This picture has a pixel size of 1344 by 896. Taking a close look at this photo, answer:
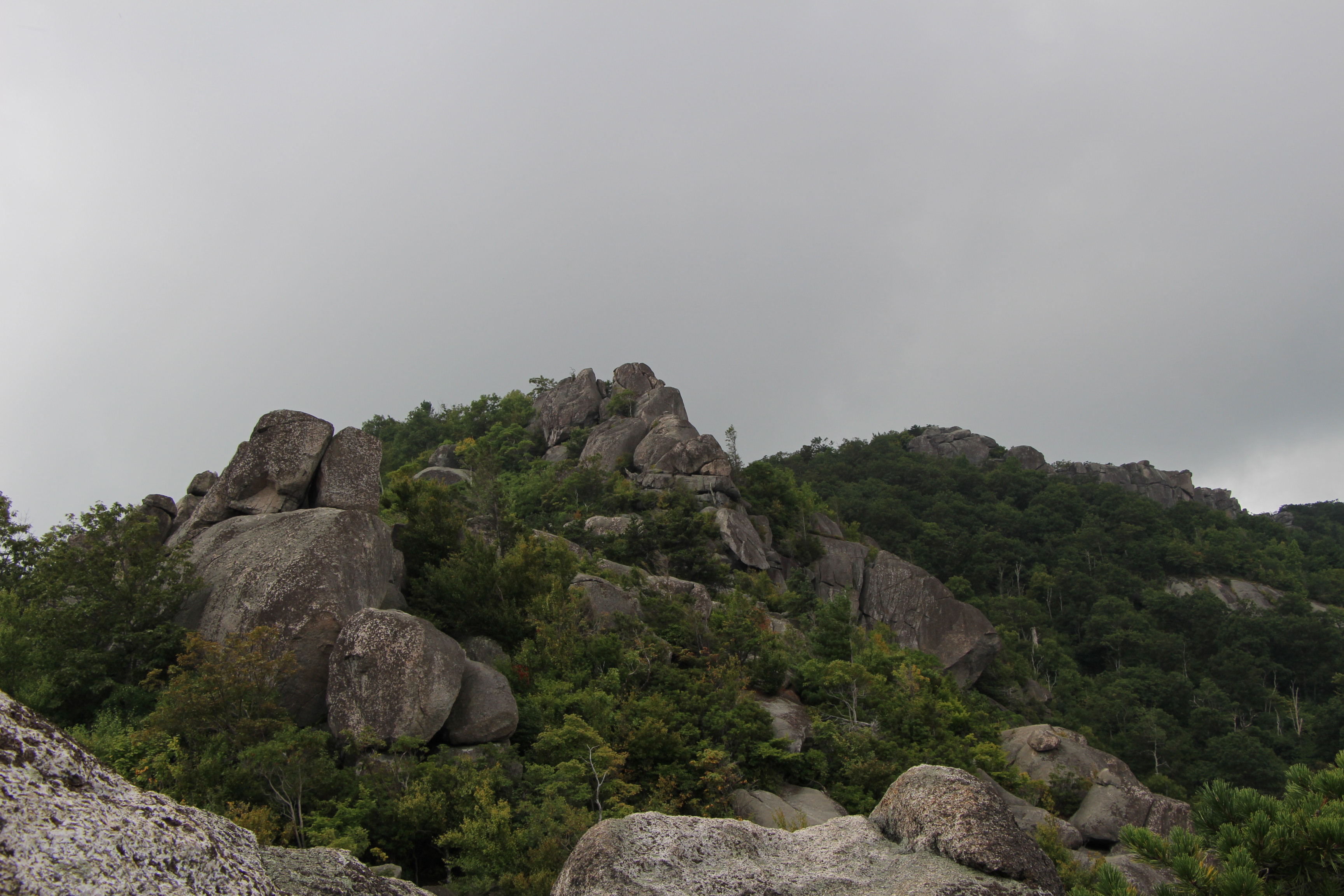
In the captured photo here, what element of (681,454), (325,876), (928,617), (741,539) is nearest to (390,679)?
(325,876)

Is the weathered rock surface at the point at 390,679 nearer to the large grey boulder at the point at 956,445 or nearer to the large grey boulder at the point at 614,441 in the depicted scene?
the large grey boulder at the point at 614,441

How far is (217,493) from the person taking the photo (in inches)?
857

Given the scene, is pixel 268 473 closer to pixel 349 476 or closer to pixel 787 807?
pixel 349 476

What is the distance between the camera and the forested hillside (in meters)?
13.6

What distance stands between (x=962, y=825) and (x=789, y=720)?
60.2 feet

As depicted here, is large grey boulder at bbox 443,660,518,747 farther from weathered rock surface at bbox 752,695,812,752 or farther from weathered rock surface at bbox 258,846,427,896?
weathered rock surface at bbox 258,846,427,896

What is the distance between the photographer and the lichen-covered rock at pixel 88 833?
236cm

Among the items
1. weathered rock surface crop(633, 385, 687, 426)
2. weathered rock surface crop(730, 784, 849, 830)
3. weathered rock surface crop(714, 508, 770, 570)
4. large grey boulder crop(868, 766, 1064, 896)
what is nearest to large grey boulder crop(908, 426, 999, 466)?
weathered rock surface crop(633, 385, 687, 426)

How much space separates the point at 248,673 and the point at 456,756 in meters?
4.19

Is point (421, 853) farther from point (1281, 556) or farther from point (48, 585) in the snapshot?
point (1281, 556)

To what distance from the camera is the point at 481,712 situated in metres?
16.7

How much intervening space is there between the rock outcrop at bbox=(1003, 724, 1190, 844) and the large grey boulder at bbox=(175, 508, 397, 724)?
80.4 ft

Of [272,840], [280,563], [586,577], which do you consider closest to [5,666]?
[280,563]

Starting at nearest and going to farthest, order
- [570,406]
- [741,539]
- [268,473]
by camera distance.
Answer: [268,473] → [741,539] → [570,406]
